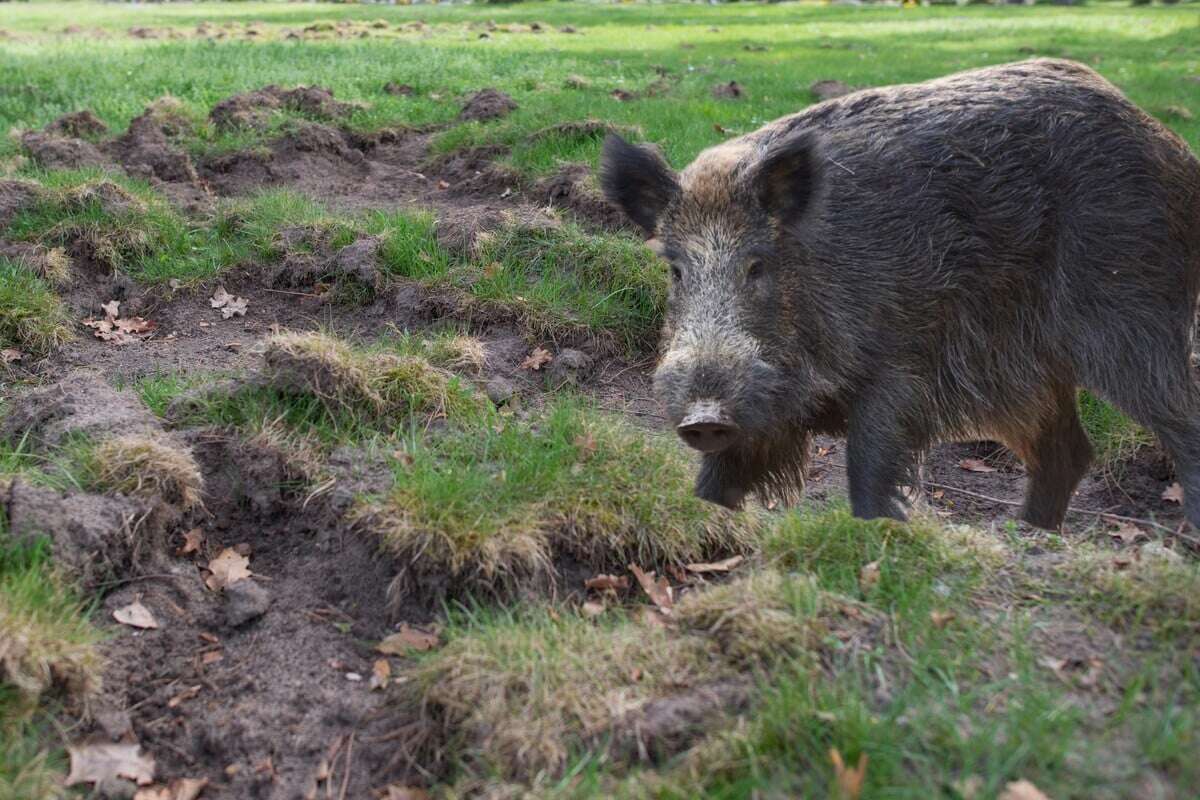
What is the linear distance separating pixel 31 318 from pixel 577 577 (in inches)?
143

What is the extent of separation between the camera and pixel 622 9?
29219 mm

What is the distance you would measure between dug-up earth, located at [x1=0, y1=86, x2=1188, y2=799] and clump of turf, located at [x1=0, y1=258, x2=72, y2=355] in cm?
9

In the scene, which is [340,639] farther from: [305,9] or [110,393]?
[305,9]

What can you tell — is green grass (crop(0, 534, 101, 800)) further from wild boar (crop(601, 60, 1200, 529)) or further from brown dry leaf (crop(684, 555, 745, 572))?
wild boar (crop(601, 60, 1200, 529))

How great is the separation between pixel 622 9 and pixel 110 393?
87.0 feet

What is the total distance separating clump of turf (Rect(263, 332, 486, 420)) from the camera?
479cm

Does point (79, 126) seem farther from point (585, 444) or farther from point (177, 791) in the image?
point (177, 791)

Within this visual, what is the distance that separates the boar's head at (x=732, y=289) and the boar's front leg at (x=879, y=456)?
0.23 metres

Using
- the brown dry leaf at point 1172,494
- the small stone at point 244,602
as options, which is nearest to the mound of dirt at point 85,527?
the small stone at point 244,602

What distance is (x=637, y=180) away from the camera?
497cm

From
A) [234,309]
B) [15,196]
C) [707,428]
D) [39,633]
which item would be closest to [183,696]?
[39,633]

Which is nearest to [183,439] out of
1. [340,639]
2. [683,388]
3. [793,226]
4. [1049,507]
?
[340,639]

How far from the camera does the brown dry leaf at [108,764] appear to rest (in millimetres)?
3125

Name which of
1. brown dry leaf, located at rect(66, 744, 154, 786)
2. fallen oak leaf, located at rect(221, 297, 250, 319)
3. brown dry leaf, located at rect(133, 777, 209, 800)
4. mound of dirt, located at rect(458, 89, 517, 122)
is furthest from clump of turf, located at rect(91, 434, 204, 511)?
mound of dirt, located at rect(458, 89, 517, 122)
